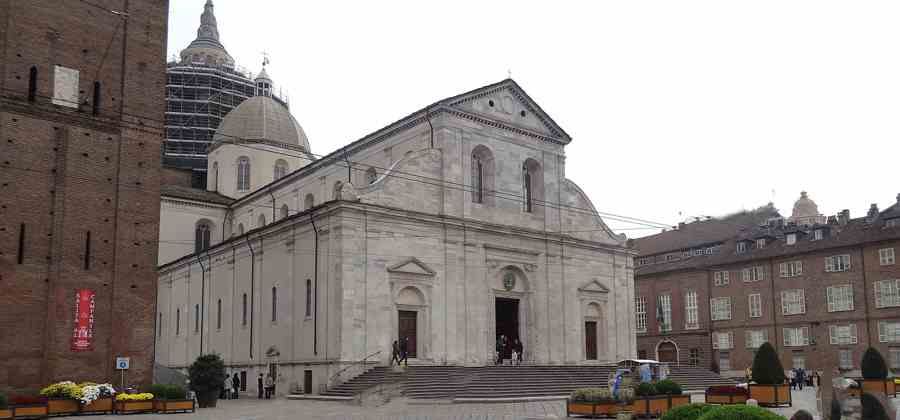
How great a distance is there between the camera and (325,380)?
36.8 metres

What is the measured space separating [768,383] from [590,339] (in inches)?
705

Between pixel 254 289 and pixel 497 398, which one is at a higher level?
pixel 254 289

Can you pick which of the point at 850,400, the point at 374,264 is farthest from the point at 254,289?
the point at 850,400

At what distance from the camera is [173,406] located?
2886 cm

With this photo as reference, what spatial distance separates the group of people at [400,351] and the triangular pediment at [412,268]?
2.90 metres

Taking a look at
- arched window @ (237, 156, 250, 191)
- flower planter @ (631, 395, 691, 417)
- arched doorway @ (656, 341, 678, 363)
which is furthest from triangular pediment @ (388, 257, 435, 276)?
arched doorway @ (656, 341, 678, 363)

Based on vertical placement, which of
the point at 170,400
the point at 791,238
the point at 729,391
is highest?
the point at 791,238

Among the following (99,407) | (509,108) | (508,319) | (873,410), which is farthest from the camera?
(509,108)

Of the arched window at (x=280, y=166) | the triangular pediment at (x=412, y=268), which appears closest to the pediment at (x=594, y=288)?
the triangular pediment at (x=412, y=268)

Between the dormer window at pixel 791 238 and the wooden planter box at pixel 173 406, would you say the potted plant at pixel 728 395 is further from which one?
the dormer window at pixel 791 238

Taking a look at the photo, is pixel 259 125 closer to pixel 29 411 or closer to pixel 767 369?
pixel 29 411

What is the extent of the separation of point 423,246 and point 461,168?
434 centimetres

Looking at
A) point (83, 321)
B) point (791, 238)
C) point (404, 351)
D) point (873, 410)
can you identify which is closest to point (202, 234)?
point (404, 351)

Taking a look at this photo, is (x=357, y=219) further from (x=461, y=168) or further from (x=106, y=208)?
(x=106, y=208)
